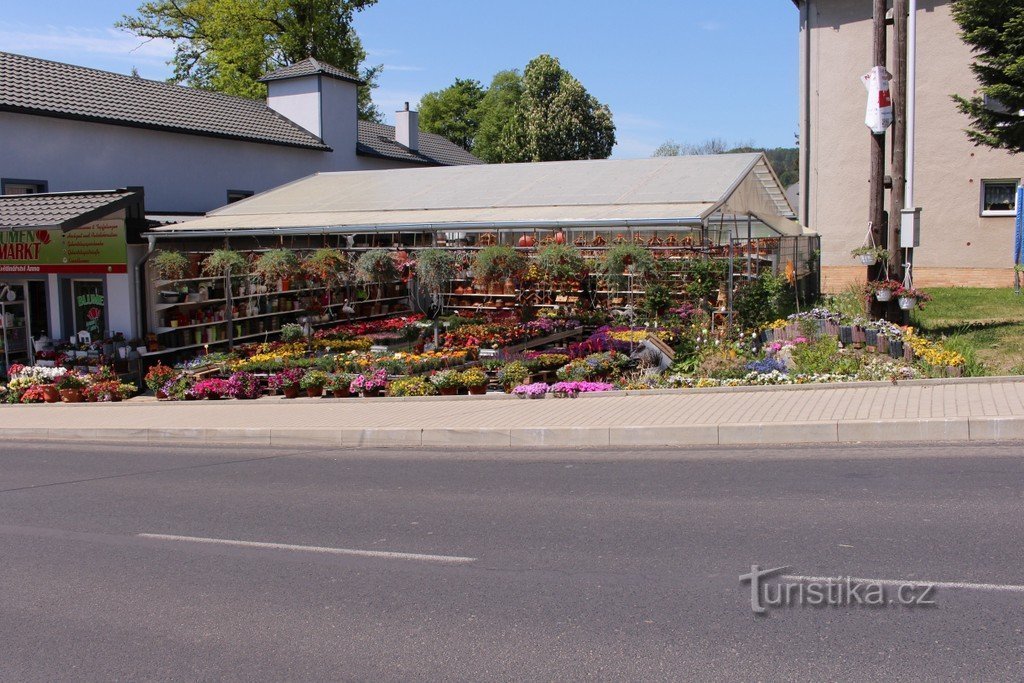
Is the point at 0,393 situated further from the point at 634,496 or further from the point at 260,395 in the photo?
the point at 634,496

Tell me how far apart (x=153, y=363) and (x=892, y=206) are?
14.8 metres

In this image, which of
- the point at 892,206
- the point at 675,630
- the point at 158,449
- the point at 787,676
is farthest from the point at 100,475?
the point at 892,206

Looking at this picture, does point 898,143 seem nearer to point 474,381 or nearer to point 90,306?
point 474,381

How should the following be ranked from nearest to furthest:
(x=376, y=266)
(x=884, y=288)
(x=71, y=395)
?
(x=884, y=288) < (x=71, y=395) < (x=376, y=266)

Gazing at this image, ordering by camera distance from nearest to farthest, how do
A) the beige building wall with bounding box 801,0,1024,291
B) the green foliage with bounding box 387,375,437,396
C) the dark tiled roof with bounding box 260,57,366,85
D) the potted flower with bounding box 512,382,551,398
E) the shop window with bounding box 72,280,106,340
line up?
the potted flower with bounding box 512,382,551,398 < the green foliage with bounding box 387,375,437,396 < the shop window with bounding box 72,280,106,340 < the beige building wall with bounding box 801,0,1024,291 < the dark tiled roof with bounding box 260,57,366,85

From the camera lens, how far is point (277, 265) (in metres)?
17.9

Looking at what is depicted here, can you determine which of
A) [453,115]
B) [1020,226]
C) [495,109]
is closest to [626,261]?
[1020,226]

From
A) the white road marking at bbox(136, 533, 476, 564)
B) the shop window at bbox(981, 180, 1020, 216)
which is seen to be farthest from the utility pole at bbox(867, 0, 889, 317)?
the shop window at bbox(981, 180, 1020, 216)

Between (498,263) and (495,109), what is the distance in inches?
1965

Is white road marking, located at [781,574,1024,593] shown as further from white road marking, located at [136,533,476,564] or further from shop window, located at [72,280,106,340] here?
shop window, located at [72,280,106,340]

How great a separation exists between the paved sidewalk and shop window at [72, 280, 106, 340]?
4.00 m

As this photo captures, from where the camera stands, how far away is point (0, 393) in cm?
1870

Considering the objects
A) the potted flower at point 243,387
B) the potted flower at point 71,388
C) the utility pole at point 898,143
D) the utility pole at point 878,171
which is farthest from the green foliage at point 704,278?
the potted flower at point 71,388

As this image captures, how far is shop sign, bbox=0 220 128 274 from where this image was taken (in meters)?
18.3
